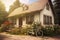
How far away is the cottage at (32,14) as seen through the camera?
2.31 meters

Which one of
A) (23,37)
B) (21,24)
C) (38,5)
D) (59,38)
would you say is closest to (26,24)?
(21,24)

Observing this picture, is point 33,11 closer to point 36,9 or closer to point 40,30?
point 36,9

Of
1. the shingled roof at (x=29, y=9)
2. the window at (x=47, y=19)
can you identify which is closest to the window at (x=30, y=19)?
the shingled roof at (x=29, y=9)

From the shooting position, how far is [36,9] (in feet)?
7.61

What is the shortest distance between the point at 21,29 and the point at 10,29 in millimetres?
198

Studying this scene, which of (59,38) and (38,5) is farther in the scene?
(59,38)

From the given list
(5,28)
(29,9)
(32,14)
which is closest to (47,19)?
(32,14)

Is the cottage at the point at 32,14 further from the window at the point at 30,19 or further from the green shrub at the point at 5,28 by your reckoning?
the green shrub at the point at 5,28

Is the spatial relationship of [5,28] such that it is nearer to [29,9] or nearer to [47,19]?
[29,9]

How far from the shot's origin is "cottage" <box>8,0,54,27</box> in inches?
90.9

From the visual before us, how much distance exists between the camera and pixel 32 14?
2400 millimetres

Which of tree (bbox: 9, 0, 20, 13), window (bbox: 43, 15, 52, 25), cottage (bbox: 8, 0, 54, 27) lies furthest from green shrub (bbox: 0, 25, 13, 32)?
window (bbox: 43, 15, 52, 25)

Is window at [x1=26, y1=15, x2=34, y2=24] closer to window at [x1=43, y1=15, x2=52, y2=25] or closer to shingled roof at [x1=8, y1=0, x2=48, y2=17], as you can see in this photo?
shingled roof at [x1=8, y1=0, x2=48, y2=17]

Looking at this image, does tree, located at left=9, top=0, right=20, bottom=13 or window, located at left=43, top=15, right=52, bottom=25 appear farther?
window, located at left=43, top=15, right=52, bottom=25
